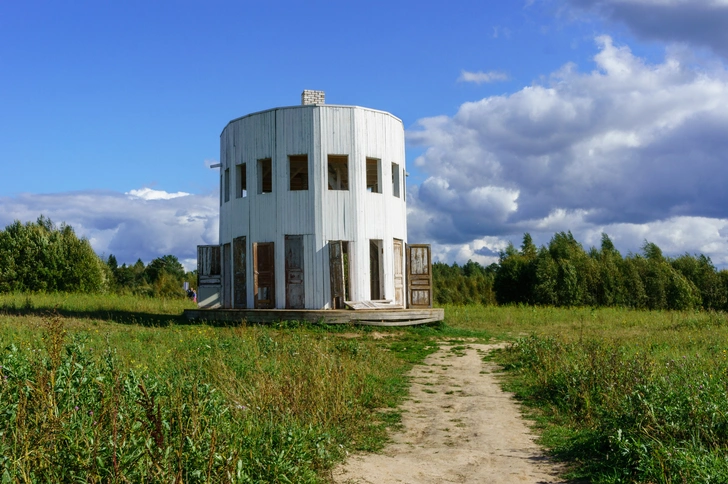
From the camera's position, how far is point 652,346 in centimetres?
1650

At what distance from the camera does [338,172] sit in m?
24.6

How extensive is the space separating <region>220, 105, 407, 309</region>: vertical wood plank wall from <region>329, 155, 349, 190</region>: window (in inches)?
38.1

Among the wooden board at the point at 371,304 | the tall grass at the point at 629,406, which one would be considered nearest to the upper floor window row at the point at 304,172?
the wooden board at the point at 371,304

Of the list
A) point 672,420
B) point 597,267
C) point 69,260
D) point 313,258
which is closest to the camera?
point 672,420

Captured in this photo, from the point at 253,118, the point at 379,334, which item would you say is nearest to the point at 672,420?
the point at 379,334

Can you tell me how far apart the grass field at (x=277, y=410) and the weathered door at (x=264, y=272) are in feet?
24.8

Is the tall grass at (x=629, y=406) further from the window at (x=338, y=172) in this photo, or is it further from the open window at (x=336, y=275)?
the window at (x=338, y=172)

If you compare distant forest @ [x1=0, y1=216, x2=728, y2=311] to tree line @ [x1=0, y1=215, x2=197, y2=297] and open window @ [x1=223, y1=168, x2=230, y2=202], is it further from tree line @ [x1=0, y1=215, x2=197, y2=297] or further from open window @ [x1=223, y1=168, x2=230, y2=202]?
open window @ [x1=223, y1=168, x2=230, y2=202]

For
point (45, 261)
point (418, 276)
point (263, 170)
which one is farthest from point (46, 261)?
point (418, 276)

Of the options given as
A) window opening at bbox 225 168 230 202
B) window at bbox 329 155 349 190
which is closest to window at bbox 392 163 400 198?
window at bbox 329 155 349 190

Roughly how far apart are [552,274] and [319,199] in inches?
1036

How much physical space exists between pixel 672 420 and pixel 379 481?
10.5 ft

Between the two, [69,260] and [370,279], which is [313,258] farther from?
[69,260]

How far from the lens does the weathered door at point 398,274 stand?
23.9 metres
